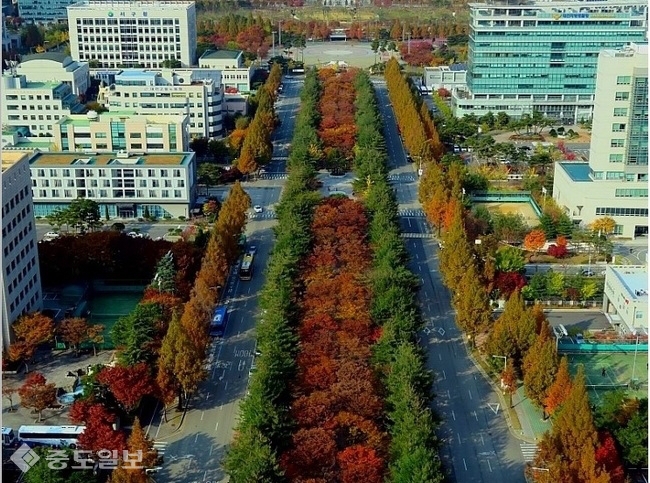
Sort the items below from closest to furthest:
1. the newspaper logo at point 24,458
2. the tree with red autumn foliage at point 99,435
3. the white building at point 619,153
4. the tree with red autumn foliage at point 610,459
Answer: the tree with red autumn foliage at point 610,459 < the tree with red autumn foliage at point 99,435 < the newspaper logo at point 24,458 < the white building at point 619,153

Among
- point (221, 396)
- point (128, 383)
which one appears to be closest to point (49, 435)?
point (128, 383)

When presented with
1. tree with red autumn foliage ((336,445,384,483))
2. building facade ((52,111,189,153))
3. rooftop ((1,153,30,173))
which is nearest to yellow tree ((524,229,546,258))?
tree with red autumn foliage ((336,445,384,483))

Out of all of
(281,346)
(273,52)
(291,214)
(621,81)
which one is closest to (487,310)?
(281,346)

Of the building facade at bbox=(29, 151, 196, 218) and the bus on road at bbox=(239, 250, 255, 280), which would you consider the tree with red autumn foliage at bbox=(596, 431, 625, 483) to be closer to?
the bus on road at bbox=(239, 250, 255, 280)

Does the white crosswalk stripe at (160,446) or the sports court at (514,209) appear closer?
the white crosswalk stripe at (160,446)

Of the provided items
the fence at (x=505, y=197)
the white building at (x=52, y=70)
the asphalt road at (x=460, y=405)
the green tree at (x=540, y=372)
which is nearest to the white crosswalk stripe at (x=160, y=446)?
the asphalt road at (x=460, y=405)

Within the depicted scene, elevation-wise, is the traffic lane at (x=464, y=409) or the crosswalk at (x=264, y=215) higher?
the crosswalk at (x=264, y=215)

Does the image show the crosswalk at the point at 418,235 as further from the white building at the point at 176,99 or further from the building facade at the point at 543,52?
the building facade at the point at 543,52
